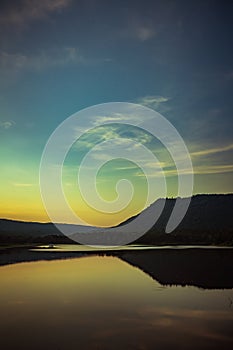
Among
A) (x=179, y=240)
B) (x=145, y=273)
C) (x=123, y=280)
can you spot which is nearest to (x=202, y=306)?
(x=123, y=280)

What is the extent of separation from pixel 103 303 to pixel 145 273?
1393 cm

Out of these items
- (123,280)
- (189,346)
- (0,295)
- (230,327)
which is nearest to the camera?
(189,346)

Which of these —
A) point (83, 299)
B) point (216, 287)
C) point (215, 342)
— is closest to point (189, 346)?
point (215, 342)

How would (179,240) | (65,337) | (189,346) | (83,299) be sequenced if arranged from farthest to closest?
1. (179,240)
2. (83,299)
3. (65,337)
4. (189,346)

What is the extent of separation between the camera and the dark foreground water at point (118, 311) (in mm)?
14438

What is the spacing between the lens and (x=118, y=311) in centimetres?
1972

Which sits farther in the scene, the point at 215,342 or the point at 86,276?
the point at 86,276

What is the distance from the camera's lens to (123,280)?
3084cm

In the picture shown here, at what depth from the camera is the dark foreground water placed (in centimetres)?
1444

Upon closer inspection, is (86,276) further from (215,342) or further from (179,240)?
(179,240)

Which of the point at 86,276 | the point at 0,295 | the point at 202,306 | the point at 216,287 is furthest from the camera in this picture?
the point at 86,276

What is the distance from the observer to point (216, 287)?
2648 cm

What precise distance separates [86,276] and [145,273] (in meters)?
5.45

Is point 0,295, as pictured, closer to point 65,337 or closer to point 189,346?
point 65,337
